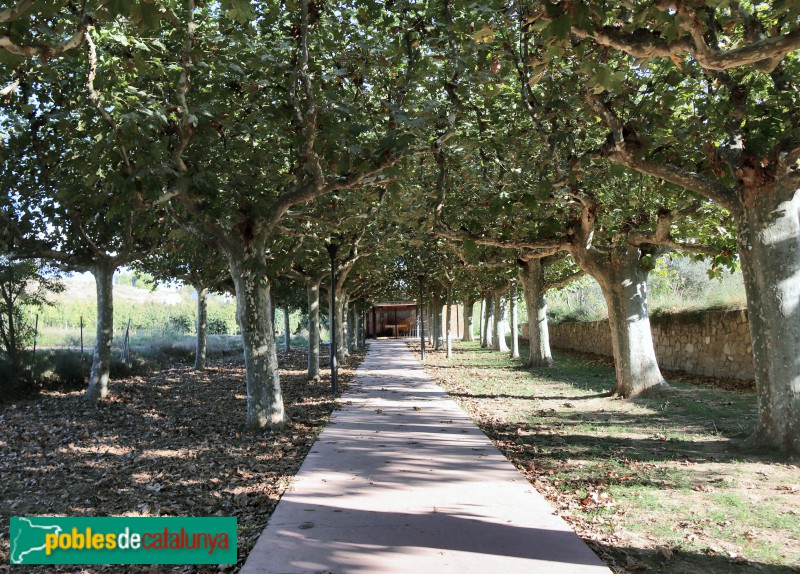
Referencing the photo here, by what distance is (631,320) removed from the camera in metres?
10.7

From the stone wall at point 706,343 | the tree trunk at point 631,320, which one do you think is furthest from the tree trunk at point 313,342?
the stone wall at point 706,343

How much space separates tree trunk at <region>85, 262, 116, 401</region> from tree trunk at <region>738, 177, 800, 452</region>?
11513 millimetres

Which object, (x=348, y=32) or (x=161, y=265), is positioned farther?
(x=161, y=265)

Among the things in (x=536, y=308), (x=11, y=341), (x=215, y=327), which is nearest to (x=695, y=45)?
(x=536, y=308)

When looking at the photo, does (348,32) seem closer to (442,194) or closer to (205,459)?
(442,194)

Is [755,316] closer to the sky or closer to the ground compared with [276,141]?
closer to the ground

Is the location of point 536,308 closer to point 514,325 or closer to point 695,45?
point 514,325

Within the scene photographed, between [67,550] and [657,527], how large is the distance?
4.41 meters

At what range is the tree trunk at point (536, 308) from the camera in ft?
59.2

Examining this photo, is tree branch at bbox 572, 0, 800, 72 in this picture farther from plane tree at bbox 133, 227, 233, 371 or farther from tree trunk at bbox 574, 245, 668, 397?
plane tree at bbox 133, 227, 233, 371

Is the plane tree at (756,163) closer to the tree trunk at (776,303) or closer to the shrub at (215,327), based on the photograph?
the tree trunk at (776,303)

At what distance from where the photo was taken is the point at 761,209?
20.8 ft

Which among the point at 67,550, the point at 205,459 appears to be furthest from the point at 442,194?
the point at 67,550

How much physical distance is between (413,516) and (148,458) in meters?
4.05
